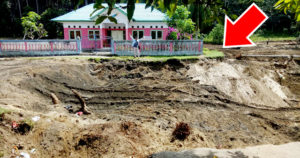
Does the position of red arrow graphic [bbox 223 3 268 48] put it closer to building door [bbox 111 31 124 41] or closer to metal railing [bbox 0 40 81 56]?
metal railing [bbox 0 40 81 56]

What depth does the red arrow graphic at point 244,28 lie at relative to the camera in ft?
15.6

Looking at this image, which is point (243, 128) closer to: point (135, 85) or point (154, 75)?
point (135, 85)

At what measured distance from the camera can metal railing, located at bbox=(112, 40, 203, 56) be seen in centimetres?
1531

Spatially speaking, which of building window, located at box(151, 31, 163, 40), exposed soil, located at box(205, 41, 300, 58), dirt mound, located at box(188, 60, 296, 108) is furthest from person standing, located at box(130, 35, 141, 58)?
exposed soil, located at box(205, 41, 300, 58)

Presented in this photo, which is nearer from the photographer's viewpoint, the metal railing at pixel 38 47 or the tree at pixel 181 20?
the metal railing at pixel 38 47

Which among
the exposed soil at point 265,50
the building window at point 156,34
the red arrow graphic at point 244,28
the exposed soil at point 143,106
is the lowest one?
the exposed soil at point 143,106

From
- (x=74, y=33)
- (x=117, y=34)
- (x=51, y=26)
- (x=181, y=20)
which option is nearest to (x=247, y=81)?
(x=181, y=20)

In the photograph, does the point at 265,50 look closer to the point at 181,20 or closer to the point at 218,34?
the point at 218,34

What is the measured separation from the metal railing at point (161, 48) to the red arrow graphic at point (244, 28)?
32.3 feet

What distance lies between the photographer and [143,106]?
28.2 feet

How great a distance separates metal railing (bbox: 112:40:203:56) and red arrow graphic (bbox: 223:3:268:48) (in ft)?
32.3

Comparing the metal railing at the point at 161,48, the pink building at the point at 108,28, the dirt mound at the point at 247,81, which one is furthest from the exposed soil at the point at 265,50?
the pink building at the point at 108,28

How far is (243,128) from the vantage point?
7.38 metres

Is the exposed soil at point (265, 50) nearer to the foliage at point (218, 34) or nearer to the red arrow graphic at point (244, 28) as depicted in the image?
the foliage at point (218, 34)
